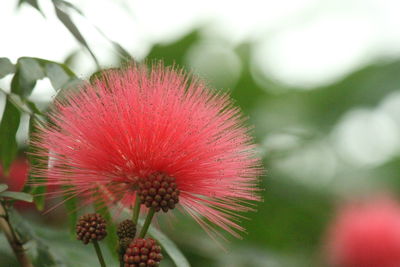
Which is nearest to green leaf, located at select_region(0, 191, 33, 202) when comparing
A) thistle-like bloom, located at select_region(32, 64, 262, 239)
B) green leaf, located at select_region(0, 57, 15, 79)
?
thistle-like bloom, located at select_region(32, 64, 262, 239)

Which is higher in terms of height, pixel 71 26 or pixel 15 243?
pixel 71 26

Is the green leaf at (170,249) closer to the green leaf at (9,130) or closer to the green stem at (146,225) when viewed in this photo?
the green stem at (146,225)

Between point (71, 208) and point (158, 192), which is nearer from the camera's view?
point (158, 192)

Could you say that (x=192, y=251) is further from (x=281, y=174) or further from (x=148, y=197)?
(x=148, y=197)

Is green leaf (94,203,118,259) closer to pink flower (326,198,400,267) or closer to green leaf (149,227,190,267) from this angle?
green leaf (149,227,190,267)

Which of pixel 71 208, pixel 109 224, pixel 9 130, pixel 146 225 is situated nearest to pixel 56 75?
pixel 9 130

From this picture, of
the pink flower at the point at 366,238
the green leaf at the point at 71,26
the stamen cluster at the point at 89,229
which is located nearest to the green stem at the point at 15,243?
the stamen cluster at the point at 89,229

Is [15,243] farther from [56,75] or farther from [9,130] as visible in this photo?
[56,75]
